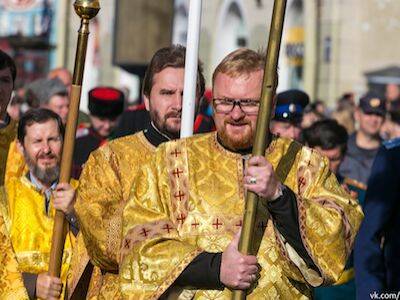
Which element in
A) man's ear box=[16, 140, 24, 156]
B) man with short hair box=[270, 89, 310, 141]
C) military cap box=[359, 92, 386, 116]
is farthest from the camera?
military cap box=[359, 92, 386, 116]

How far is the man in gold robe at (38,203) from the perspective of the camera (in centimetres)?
585

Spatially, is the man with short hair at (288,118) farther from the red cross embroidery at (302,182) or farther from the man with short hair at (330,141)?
the red cross embroidery at (302,182)

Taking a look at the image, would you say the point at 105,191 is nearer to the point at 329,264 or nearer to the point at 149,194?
the point at 149,194

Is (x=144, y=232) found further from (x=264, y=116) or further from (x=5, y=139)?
(x=5, y=139)

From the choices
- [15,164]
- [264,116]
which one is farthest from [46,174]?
[264,116]

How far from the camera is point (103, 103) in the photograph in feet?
31.5

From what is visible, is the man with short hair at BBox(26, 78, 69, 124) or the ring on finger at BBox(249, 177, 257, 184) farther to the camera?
the man with short hair at BBox(26, 78, 69, 124)

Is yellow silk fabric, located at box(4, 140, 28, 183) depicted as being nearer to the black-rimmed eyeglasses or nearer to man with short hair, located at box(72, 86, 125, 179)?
the black-rimmed eyeglasses

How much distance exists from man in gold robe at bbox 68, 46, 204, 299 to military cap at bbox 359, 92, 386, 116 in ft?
14.7

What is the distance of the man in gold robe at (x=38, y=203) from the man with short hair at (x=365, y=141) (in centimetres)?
340

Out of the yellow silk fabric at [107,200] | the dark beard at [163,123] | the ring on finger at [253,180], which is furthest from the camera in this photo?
the dark beard at [163,123]

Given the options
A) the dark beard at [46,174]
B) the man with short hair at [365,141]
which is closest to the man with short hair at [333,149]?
the man with short hair at [365,141]

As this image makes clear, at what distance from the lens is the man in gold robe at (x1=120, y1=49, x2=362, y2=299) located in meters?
4.80
